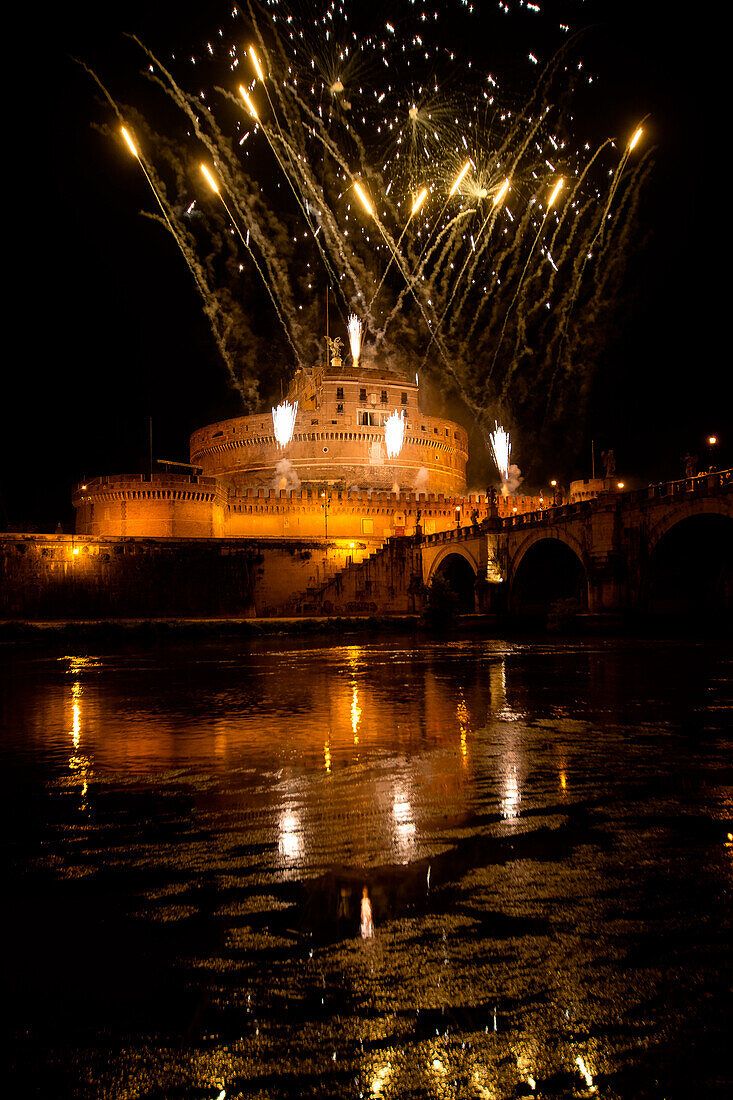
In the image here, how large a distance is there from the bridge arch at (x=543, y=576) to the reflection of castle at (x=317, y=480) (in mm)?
16326

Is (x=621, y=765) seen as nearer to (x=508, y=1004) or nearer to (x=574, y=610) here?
(x=508, y=1004)

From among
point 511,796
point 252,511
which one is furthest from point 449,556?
point 511,796

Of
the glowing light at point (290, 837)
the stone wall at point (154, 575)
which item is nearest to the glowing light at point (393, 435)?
the stone wall at point (154, 575)

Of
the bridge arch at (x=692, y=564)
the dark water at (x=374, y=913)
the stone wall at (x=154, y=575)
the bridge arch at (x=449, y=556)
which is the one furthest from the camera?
the bridge arch at (x=449, y=556)

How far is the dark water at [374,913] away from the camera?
254cm

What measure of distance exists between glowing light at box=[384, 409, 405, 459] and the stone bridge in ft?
86.2

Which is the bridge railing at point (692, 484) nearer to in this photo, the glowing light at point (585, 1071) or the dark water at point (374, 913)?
the dark water at point (374, 913)

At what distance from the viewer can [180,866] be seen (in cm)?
457

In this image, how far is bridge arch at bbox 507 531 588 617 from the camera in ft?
128

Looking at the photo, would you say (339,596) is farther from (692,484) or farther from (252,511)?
(692,484)

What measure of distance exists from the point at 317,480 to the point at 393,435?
9.21m

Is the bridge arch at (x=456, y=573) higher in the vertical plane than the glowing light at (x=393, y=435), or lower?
lower

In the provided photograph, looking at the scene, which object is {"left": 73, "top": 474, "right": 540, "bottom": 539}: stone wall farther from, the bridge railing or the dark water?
the dark water

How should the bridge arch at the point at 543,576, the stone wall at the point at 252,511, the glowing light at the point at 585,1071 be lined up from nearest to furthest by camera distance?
the glowing light at the point at 585,1071
the bridge arch at the point at 543,576
the stone wall at the point at 252,511
